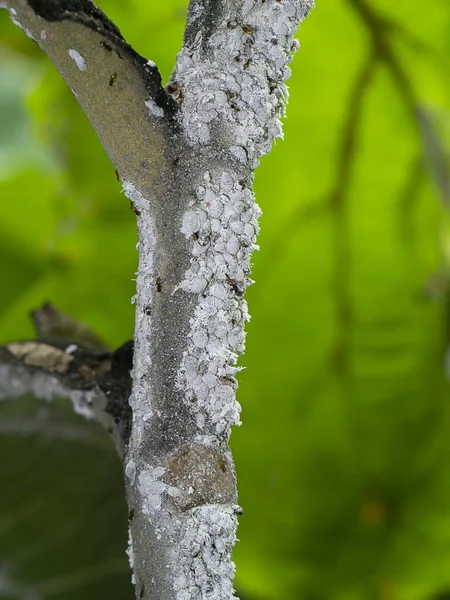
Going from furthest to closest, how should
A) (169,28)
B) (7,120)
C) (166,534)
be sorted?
(7,120), (169,28), (166,534)

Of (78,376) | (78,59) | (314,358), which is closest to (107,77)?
(78,59)

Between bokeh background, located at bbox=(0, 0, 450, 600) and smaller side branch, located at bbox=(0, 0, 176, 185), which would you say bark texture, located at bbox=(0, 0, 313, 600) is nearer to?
smaller side branch, located at bbox=(0, 0, 176, 185)

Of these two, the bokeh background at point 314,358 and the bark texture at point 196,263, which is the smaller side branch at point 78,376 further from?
the bokeh background at point 314,358

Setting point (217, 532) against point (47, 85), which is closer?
point (217, 532)

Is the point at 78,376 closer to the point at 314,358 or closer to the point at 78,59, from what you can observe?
the point at 78,59

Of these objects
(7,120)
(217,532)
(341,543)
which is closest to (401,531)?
(341,543)

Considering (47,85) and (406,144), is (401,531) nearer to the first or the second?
(406,144)

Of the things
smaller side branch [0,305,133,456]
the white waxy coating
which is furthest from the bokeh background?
the white waxy coating

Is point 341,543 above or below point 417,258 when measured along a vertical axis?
below
